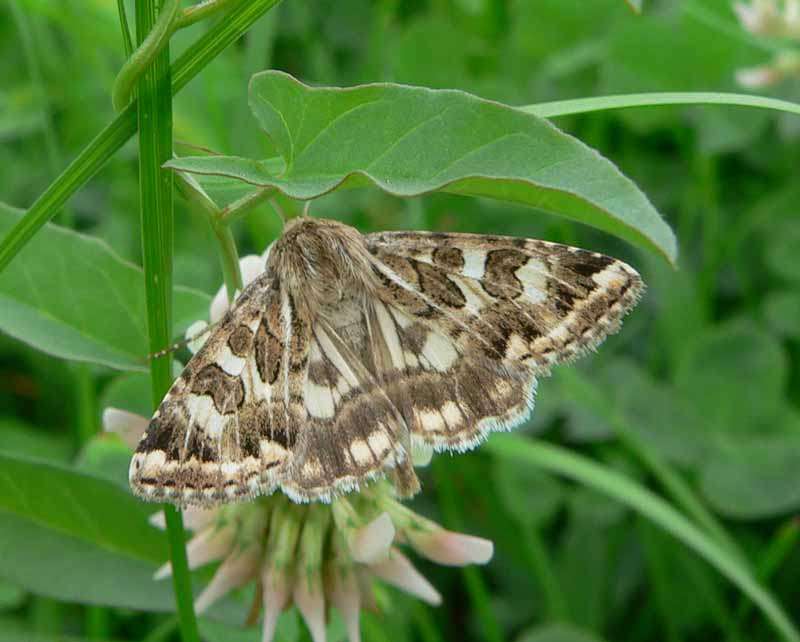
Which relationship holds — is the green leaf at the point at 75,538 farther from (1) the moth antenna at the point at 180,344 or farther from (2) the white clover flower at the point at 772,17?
(2) the white clover flower at the point at 772,17

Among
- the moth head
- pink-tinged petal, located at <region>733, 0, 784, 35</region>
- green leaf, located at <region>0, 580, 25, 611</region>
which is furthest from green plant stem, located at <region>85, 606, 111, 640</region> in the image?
pink-tinged petal, located at <region>733, 0, 784, 35</region>

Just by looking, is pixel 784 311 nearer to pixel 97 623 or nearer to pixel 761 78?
pixel 761 78

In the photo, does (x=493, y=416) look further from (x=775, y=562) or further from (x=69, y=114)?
(x=69, y=114)

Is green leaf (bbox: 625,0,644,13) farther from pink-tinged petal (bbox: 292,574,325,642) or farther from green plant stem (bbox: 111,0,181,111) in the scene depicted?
pink-tinged petal (bbox: 292,574,325,642)

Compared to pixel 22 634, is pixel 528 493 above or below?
above

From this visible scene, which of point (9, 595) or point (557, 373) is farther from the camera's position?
point (557, 373)

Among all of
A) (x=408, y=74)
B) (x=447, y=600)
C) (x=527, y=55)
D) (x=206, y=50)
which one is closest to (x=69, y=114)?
(x=408, y=74)

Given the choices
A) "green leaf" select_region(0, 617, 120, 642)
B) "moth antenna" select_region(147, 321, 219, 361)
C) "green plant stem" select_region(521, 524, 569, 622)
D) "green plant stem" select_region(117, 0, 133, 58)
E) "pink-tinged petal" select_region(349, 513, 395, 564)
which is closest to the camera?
"green plant stem" select_region(117, 0, 133, 58)

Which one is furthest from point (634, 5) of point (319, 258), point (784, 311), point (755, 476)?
point (784, 311)
